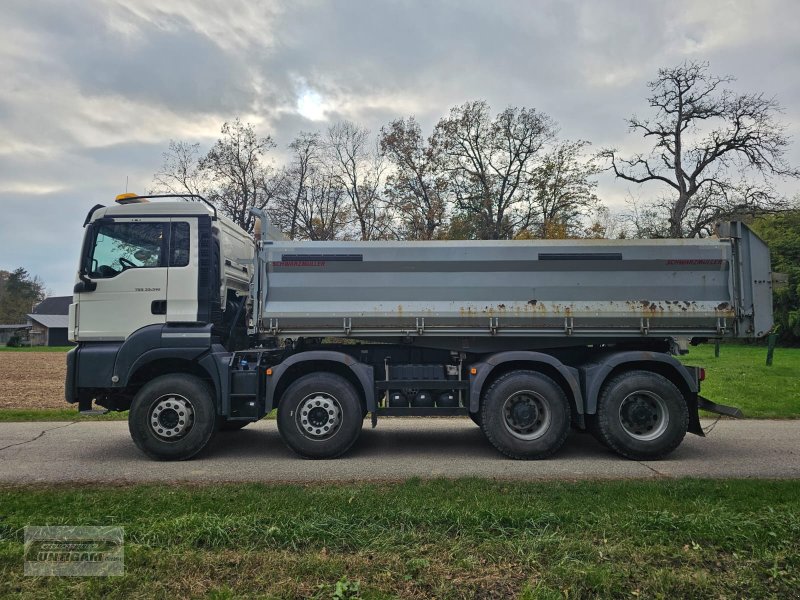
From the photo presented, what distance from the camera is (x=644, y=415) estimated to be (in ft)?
22.4

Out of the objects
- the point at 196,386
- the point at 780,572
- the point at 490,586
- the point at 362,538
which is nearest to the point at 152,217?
the point at 196,386

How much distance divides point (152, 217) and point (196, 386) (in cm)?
222

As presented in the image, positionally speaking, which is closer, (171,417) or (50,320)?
(171,417)

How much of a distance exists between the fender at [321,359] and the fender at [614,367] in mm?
2680

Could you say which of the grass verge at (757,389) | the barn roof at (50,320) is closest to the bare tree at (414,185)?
the grass verge at (757,389)

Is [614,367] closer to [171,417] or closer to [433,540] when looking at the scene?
[433,540]

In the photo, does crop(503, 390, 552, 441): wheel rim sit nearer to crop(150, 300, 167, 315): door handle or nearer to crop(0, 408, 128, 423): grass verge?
crop(150, 300, 167, 315): door handle

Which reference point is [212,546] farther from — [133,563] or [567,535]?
[567,535]

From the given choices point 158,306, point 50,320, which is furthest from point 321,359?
point 50,320

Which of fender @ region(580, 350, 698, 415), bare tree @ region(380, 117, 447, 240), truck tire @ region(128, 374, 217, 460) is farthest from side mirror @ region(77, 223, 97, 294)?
bare tree @ region(380, 117, 447, 240)

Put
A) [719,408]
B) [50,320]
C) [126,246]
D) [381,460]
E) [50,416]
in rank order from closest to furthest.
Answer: [381,460], [126,246], [719,408], [50,416], [50,320]

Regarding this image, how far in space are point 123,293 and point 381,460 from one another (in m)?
3.83

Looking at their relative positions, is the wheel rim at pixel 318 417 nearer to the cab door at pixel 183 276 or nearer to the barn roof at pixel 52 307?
the cab door at pixel 183 276

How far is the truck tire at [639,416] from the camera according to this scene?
6734mm
